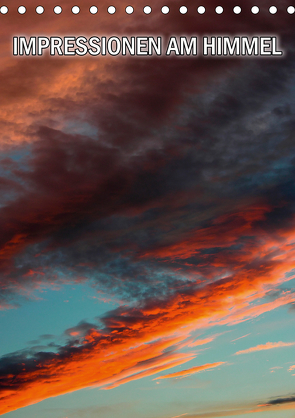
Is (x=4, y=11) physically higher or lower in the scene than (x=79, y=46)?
higher

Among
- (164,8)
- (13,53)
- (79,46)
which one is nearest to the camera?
(164,8)

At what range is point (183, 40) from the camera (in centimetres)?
1934

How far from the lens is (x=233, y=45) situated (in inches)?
751

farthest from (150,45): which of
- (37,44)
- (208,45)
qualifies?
(37,44)

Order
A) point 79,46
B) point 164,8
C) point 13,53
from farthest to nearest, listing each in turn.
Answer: point 13,53 → point 79,46 → point 164,8

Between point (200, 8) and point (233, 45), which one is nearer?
point (200, 8)

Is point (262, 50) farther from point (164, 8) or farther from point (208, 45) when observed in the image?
point (164, 8)

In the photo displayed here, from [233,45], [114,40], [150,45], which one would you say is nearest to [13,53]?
[114,40]

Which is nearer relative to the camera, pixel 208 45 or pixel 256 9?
pixel 256 9

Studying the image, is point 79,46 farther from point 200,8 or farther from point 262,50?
point 262,50

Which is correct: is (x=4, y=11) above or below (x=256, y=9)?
above

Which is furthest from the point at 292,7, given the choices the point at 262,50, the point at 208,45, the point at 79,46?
the point at 79,46

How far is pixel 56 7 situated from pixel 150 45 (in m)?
4.31

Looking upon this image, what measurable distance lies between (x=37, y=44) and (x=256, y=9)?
993 cm
